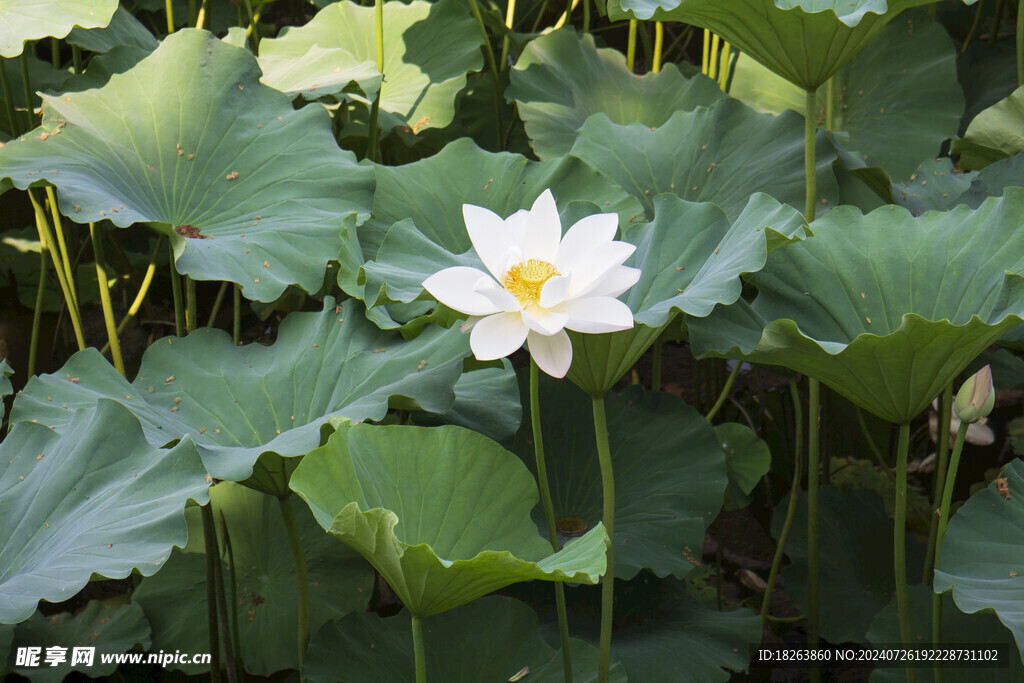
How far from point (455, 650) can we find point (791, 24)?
0.94 meters

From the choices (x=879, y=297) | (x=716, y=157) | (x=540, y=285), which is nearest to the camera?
(x=540, y=285)

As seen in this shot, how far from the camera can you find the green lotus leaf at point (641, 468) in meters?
1.25

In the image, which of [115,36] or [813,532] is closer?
[813,532]

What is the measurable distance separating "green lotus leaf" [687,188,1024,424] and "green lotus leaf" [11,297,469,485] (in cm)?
37

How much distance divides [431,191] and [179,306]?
483mm

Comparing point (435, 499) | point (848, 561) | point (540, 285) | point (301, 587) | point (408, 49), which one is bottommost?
point (848, 561)

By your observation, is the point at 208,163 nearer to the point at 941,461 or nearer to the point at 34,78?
the point at 34,78

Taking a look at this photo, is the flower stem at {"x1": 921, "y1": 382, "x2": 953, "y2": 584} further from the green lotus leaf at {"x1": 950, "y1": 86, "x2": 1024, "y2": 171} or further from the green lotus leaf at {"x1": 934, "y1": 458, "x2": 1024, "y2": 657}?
the green lotus leaf at {"x1": 950, "y1": 86, "x2": 1024, "y2": 171}

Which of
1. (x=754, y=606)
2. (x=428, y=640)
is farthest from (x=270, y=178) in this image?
(x=754, y=606)

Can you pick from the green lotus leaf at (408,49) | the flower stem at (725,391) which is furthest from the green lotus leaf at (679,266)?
the green lotus leaf at (408,49)

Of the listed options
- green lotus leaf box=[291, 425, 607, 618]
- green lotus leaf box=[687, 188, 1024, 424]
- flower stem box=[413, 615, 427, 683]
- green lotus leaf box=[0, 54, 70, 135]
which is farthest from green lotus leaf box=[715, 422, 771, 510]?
green lotus leaf box=[0, 54, 70, 135]

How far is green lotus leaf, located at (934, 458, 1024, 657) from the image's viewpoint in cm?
89

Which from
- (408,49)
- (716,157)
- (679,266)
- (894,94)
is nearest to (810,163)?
(716,157)

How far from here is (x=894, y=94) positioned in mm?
1847
